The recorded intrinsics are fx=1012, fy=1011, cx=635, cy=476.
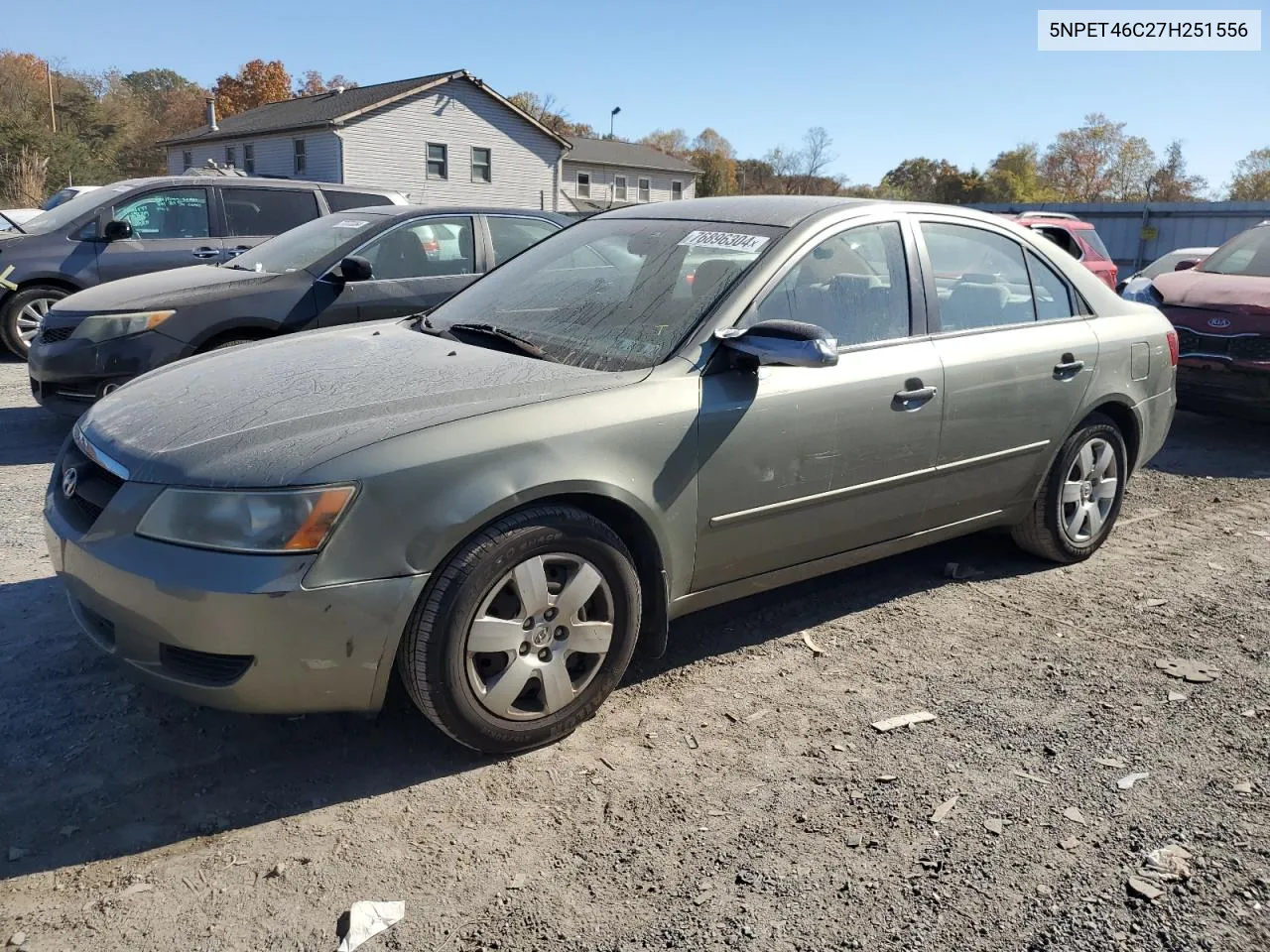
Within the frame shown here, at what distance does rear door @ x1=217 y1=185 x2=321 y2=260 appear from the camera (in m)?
9.56

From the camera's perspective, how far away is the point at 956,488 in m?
4.27

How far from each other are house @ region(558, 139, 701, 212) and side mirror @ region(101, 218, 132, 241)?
44226mm

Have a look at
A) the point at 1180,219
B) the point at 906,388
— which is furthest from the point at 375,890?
the point at 1180,219

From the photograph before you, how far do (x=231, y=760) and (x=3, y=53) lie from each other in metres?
76.1

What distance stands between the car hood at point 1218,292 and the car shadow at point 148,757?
5.95m

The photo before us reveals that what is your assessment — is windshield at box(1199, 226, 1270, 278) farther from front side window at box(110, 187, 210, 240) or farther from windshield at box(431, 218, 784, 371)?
front side window at box(110, 187, 210, 240)

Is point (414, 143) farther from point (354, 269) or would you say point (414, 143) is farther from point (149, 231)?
point (354, 269)

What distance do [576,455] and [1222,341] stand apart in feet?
21.6

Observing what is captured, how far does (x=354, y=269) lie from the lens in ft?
21.8

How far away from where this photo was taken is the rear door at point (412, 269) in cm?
688

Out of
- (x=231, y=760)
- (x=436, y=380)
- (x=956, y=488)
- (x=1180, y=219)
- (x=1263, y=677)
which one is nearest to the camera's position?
(x=231, y=760)

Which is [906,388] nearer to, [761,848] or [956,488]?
[956,488]

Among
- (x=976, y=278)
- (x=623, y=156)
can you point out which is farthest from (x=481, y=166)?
(x=976, y=278)

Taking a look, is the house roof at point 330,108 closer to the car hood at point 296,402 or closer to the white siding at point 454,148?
the white siding at point 454,148
